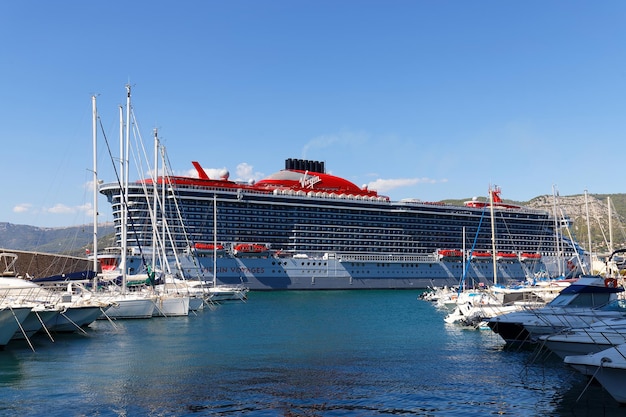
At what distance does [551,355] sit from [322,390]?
404 inches

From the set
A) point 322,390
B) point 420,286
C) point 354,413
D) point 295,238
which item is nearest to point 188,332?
point 322,390

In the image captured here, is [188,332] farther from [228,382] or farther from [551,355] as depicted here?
[551,355]

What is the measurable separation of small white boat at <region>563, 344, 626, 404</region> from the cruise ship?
6108 centimetres

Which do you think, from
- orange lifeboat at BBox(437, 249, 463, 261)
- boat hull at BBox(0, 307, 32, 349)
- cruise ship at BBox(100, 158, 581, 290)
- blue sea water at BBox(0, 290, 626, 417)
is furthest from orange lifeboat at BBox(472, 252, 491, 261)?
boat hull at BBox(0, 307, 32, 349)

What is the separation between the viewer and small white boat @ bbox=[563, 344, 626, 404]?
14.9 metres

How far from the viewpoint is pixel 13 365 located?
23297mm

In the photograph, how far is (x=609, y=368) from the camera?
49.2 ft

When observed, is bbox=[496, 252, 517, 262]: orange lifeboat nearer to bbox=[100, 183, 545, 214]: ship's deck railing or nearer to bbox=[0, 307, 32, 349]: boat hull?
bbox=[100, 183, 545, 214]: ship's deck railing

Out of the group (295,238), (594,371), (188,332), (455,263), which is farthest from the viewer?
(455,263)

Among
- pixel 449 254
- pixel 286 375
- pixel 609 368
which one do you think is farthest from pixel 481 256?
pixel 609 368

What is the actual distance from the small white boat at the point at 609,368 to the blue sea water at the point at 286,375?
53cm

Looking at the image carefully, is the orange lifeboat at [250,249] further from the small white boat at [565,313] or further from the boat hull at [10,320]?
the small white boat at [565,313]

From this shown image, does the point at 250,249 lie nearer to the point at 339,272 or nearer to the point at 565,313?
the point at 339,272

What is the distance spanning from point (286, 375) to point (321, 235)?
232ft
